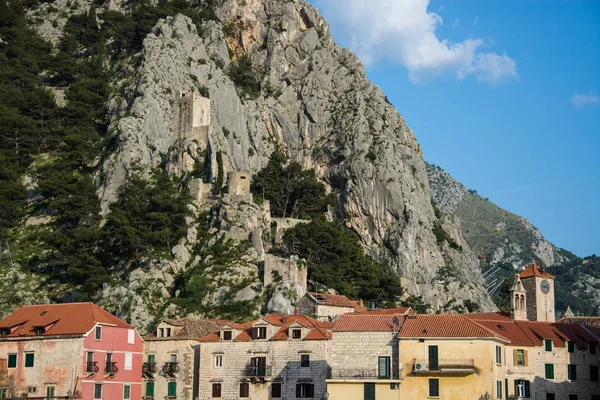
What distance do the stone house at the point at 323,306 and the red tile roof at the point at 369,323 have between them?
67.7 feet

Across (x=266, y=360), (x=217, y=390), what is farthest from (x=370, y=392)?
(x=217, y=390)

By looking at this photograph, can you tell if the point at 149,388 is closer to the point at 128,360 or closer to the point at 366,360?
the point at 128,360

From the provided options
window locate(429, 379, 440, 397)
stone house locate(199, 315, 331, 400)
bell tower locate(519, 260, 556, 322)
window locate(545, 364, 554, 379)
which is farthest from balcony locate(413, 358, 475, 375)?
bell tower locate(519, 260, 556, 322)

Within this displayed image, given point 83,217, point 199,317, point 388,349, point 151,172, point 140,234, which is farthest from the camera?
point 151,172

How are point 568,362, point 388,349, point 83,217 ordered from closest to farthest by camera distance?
point 388,349
point 568,362
point 83,217

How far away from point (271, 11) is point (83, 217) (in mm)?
64380

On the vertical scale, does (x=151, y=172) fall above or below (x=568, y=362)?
above

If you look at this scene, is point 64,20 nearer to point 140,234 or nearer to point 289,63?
point 289,63

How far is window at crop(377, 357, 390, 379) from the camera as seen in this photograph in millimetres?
65625

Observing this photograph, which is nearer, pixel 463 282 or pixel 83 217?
pixel 83 217

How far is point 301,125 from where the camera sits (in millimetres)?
150250

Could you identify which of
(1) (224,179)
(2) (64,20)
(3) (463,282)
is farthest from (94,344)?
Answer: (2) (64,20)

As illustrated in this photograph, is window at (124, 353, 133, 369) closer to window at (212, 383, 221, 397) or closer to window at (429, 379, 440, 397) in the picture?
window at (212, 383, 221, 397)

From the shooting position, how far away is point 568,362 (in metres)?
73.3
